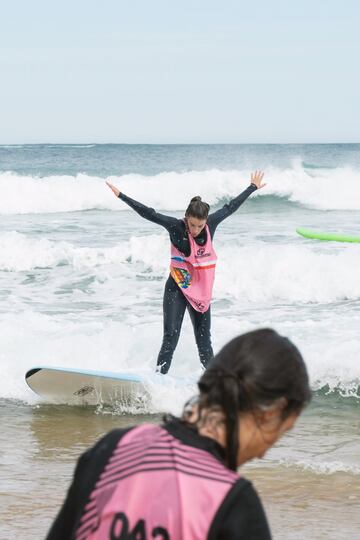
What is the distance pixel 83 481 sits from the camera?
1.53 m

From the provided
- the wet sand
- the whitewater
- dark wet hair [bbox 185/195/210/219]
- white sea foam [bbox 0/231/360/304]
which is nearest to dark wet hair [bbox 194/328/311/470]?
the wet sand

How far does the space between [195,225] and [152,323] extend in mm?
3915

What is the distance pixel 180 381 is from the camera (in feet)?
25.2

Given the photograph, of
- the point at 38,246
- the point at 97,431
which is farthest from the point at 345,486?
the point at 38,246

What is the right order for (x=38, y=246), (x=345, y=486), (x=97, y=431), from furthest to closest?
(x=38, y=246) → (x=97, y=431) → (x=345, y=486)

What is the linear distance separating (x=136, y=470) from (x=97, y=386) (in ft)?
20.3

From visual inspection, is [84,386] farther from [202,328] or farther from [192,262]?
[192,262]

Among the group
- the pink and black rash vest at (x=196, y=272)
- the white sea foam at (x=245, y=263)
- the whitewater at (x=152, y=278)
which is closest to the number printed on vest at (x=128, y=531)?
the whitewater at (x=152, y=278)

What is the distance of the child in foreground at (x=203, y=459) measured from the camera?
1.40m

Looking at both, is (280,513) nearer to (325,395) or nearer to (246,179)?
(325,395)

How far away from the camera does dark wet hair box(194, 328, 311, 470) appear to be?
1468mm

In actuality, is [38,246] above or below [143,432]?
below

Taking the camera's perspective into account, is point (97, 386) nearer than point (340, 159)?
Yes

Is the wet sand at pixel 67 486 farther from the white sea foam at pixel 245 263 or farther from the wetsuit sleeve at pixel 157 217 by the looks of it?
the white sea foam at pixel 245 263
